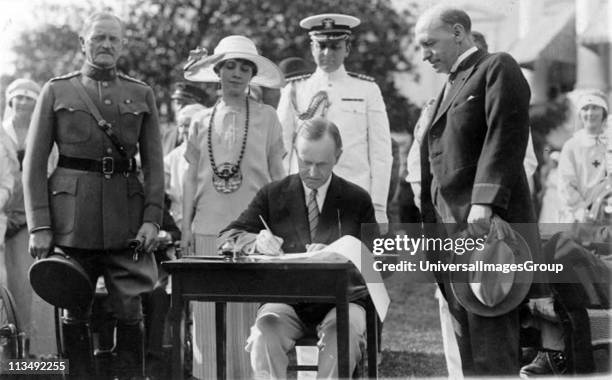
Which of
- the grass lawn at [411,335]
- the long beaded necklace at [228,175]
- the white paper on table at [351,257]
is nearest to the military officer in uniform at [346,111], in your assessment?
the long beaded necklace at [228,175]

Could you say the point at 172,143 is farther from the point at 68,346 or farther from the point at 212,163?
the point at 68,346

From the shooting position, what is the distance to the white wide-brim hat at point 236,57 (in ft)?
16.4

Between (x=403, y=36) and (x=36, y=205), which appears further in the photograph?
(x=403, y=36)

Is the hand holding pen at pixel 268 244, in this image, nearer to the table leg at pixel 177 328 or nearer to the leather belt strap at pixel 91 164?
the table leg at pixel 177 328

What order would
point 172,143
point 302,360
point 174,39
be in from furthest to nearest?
point 174,39
point 172,143
point 302,360

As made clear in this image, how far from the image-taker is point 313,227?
405cm

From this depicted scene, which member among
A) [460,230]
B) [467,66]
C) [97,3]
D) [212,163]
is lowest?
[460,230]

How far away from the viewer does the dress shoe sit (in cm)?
454

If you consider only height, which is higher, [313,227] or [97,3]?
[97,3]

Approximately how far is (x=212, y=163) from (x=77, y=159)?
745 mm

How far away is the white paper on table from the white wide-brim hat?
163 centimetres

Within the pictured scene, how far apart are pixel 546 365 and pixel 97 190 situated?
88.9 inches

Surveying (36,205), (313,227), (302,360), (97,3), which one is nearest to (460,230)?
(313,227)

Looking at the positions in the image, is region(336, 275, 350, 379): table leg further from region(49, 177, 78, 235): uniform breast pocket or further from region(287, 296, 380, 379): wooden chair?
region(49, 177, 78, 235): uniform breast pocket
